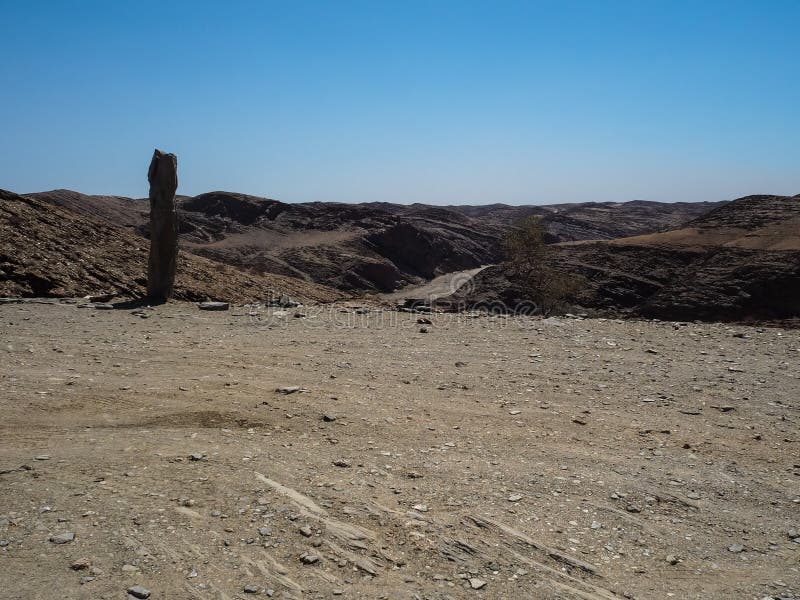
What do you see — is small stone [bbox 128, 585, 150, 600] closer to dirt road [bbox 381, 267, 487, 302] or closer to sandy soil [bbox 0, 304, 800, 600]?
sandy soil [bbox 0, 304, 800, 600]

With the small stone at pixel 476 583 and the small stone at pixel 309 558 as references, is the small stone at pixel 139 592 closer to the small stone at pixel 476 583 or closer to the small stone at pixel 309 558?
the small stone at pixel 309 558

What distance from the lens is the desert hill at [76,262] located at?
12.0 metres

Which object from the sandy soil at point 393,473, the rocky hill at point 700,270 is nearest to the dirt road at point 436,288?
the rocky hill at point 700,270

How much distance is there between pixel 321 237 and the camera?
47938 millimetres

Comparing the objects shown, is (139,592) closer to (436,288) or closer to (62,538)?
(62,538)

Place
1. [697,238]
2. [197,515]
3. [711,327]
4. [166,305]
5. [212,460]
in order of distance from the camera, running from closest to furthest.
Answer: [197,515]
[212,460]
[711,327]
[166,305]
[697,238]

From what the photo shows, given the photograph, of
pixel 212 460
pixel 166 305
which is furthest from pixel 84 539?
pixel 166 305

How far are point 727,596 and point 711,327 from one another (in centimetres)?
821

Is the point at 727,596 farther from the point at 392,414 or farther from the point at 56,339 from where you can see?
the point at 56,339

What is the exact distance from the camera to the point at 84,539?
11.2 feet

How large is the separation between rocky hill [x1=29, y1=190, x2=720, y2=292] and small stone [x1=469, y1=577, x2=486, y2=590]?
112 ft

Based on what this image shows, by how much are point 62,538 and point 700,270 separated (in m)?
23.6

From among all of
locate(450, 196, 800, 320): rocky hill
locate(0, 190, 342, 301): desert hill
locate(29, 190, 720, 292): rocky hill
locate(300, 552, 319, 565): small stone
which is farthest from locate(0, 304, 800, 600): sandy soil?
locate(29, 190, 720, 292): rocky hill

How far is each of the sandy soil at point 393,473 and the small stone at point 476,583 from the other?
22mm
